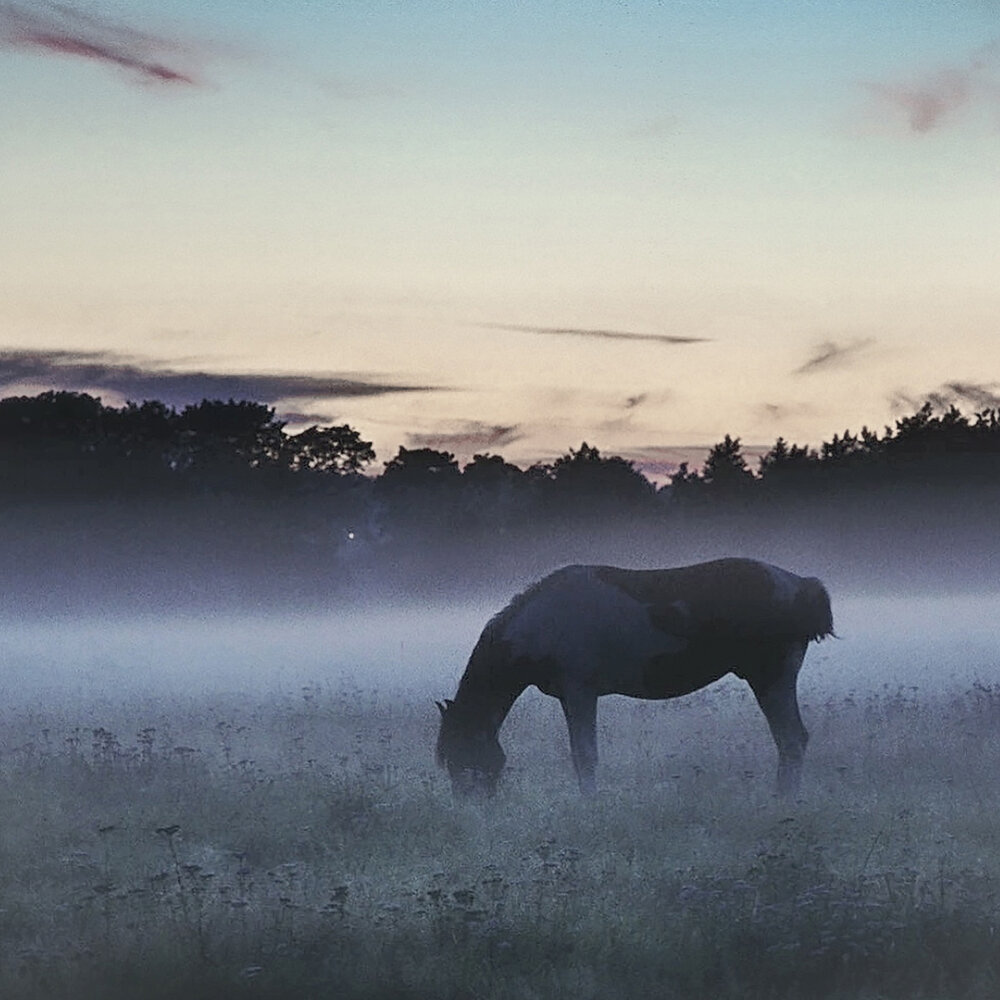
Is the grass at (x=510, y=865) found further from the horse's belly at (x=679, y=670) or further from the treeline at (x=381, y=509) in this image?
the treeline at (x=381, y=509)

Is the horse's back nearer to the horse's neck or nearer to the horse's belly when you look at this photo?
the horse's belly

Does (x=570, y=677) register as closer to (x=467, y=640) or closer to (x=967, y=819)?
(x=967, y=819)

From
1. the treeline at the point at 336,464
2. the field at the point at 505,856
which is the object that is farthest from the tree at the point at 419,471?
the field at the point at 505,856

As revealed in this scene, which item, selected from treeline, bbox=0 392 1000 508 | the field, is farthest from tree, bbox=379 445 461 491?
the field

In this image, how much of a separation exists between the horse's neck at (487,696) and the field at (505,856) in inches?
25.3

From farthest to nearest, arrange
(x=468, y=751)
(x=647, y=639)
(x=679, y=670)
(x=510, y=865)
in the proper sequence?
(x=679, y=670) < (x=647, y=639) < (x=468, y=751) < (x=510, y=865)

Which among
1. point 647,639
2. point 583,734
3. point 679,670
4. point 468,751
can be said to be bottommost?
point 468,751

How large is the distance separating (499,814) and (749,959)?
14.2 feet

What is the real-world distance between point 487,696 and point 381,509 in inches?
1721

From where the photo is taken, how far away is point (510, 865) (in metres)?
10.9

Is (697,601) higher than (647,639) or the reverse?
higher

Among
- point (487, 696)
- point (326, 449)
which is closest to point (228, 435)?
point (326, 449)

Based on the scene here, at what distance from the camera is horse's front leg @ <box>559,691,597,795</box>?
1400 centimetres

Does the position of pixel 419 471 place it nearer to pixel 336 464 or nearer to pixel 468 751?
pixel 336 464
